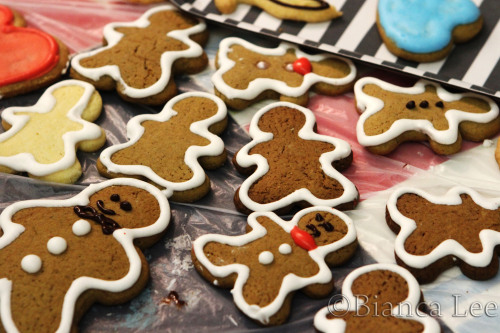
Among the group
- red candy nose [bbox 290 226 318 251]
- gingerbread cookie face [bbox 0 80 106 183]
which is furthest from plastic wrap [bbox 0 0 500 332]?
red candy nose [bbox 290 226 318 251]

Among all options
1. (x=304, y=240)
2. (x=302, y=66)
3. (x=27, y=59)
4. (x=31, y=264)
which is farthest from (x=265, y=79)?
(x=31, y=264)

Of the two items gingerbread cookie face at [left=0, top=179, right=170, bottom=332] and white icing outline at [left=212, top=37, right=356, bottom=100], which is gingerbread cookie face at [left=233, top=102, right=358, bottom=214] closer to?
white icing outline at [left=212, top=37, right=356, bottom=100]

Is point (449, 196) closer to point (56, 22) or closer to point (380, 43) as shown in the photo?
point (380, 43)

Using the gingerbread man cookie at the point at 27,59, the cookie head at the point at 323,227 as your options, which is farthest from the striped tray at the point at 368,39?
the cookie head at the point at 323,227

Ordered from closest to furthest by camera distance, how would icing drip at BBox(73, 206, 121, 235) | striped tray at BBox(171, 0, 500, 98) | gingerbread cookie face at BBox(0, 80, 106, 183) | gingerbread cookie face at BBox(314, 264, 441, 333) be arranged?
1. gingerbread cookie face at BBox(314, 264, 441, 333)
2. icing drip at BBox(73, 206, 121, 235)
3. gingerbread cookie face at BBox(0, 80, 106, 183)
4. striped tray at BBox(171, 0, 500, 98)

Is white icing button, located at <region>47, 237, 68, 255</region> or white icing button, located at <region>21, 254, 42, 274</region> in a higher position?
white icing button, located at <region>47, 237, 68, 255</region>

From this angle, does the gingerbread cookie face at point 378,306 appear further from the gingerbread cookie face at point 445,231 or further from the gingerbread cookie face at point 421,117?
the gingerbread cookie face at point 421,117
